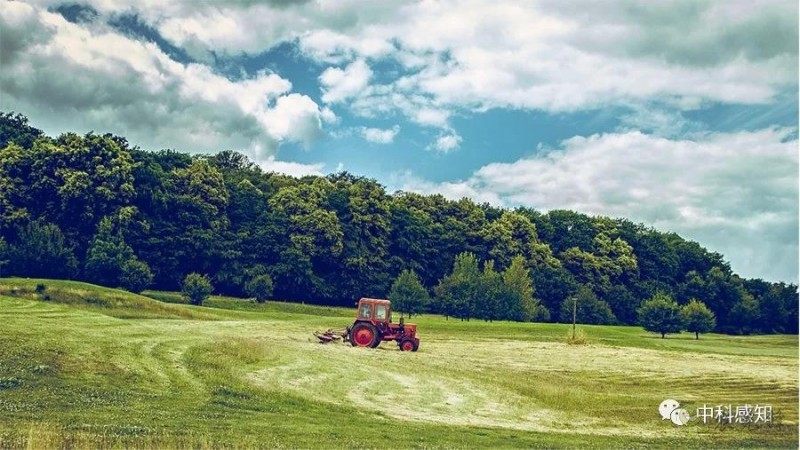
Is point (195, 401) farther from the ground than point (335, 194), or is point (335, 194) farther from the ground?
point (335, 194)

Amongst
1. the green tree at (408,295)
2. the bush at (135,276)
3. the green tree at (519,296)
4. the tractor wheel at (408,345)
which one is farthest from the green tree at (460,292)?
the bush at (135,276)

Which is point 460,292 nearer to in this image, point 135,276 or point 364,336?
point 364,336

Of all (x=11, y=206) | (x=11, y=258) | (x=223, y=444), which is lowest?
(x=223, y=444)

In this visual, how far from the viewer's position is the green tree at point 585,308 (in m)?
79.4

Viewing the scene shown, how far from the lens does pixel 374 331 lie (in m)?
42.9

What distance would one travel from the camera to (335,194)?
238 ft

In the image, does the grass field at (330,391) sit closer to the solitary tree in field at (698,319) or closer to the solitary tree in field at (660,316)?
the solitary tree in field at (660,316)

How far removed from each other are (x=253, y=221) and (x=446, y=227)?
20252 mm

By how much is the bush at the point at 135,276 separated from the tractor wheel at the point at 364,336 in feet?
109

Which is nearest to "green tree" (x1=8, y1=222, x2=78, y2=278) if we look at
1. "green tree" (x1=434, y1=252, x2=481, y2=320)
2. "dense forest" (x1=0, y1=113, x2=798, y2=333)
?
"dense forest" (x1=0, y1=113, x2=798, y2=333)

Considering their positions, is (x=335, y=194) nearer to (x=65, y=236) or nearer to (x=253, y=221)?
(x=253, y=221)

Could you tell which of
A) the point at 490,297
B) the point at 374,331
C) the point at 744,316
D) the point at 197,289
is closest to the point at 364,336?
the point at 374,331

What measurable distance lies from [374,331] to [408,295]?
60.9ft

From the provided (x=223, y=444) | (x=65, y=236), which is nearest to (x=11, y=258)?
(x=65, y=236)
